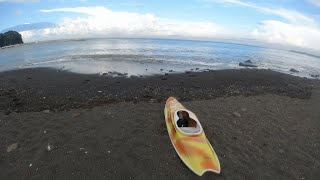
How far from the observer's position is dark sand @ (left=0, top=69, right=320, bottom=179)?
9984 mm

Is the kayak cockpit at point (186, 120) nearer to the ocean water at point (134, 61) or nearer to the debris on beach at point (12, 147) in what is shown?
the debris on beach at point (12, 147)

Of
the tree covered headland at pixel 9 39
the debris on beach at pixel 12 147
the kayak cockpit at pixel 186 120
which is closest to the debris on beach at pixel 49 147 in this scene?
the debris on beach at pixel 12 147

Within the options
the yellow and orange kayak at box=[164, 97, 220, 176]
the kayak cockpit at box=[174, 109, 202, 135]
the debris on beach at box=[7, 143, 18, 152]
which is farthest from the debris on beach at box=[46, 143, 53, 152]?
the kayak cockpit at box=[174, 109, 202, 135]

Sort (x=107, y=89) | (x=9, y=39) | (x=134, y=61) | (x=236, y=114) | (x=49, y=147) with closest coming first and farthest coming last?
(x=49, y=147), (x=236, y=114), (x=107, y=89), (x=134, y=61), (x=9, y=39)

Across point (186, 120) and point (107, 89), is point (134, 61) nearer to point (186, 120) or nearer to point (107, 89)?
point (107, 89)

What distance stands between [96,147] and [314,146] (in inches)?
428

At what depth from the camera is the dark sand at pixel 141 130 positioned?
32.8ft

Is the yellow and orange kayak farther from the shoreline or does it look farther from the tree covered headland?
the tree covered headland

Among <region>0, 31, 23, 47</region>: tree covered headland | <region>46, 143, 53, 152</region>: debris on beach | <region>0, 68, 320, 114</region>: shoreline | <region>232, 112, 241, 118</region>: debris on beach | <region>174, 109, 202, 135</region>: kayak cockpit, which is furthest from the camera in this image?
<region>0, 31, 23, 47</region>: tree covered headland

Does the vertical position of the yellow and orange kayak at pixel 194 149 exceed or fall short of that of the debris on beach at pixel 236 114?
it exceeds it

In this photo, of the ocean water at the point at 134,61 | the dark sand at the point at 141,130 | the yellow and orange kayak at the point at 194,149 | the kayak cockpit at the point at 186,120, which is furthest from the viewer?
the ocean water at the point at 134,61

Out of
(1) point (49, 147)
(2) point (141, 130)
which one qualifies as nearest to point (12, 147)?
(1) point (49, 147)

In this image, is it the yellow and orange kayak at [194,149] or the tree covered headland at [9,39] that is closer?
the yellow and orange kayak at [194,149]

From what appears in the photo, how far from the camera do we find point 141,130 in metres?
12.9
